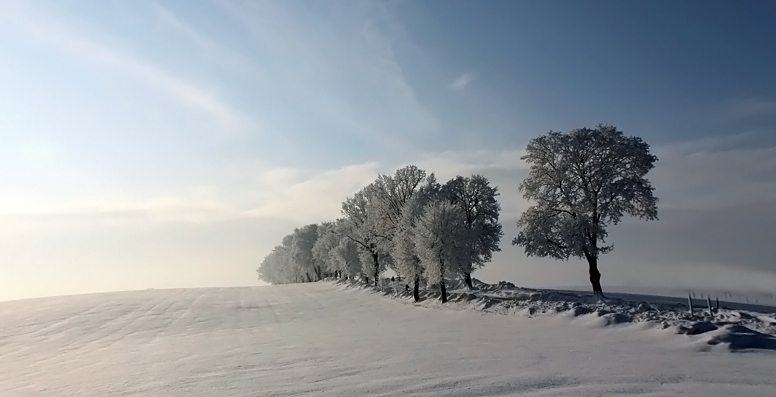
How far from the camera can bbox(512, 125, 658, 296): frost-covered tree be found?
109 ft

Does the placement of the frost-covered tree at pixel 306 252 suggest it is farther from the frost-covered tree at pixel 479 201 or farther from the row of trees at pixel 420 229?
the frost-covered tree at pixel 479 201

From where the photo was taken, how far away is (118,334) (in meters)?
28.0

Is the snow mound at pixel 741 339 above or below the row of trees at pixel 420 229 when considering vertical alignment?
below

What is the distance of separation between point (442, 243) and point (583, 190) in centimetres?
1144

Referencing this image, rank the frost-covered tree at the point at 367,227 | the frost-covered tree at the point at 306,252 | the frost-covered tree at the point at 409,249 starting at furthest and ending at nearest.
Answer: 1. the frost-covered tree at the point at 306,252
2. the frost-covered tree at the point at 367,227
3. the frost-covered tree at the point at 409,249

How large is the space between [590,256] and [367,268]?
34.5m

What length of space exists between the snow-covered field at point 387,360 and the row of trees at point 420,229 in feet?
28.7

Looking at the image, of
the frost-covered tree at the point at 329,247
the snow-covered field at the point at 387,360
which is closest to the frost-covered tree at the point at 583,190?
the snow-covered field at the point at 387,360

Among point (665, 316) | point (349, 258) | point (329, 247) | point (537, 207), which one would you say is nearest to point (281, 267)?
point (329, 247)

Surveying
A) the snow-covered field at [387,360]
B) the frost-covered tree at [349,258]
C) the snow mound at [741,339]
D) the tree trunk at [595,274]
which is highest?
the frost-covered tree at [349,258]

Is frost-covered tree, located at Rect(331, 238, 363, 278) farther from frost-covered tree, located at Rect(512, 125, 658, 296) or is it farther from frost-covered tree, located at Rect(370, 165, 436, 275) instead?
frost-covered tree, located at Rect(512, 125, 658, 296)

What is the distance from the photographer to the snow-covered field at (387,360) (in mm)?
12094


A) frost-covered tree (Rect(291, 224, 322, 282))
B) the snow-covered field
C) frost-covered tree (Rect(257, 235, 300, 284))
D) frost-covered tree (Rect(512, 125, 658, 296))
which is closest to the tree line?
frost-covered tree (Rect(512, 125, 658, 296))

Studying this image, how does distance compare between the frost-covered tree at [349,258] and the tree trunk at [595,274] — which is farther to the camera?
the frost-covered tree at [349,258]
